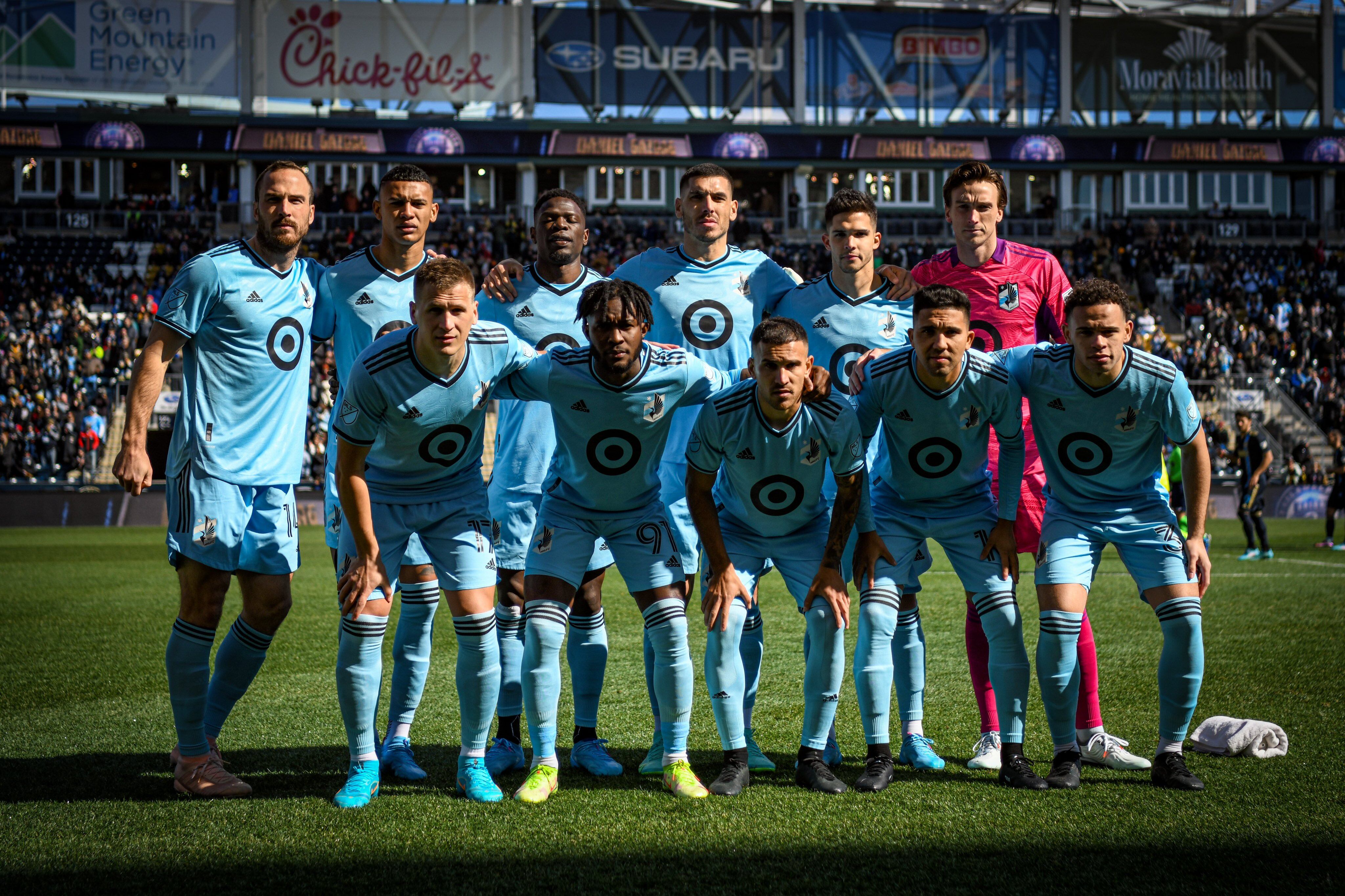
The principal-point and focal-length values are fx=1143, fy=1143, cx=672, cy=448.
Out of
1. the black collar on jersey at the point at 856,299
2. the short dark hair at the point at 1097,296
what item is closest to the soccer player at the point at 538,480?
the black collar on jersey at the point at 856,299

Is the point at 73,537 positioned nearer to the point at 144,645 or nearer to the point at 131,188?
the point at 144,645

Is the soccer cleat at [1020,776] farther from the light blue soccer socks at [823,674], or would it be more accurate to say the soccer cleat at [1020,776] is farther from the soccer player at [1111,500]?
the light blue soccer socks at [823,674]

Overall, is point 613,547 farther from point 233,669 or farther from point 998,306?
point 998,306

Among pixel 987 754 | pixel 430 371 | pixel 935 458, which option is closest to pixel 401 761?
pixel 430 371

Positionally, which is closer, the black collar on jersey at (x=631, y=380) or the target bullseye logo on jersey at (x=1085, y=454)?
the black collar on jersey at (x=631, y=380)

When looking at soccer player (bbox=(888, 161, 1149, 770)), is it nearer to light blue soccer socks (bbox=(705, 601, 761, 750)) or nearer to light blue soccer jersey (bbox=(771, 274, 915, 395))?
light blue soccer jersey (bbox=(771, 274, 915, 395))

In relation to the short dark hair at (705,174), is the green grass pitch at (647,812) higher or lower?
lower

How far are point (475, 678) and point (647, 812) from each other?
0.91 m

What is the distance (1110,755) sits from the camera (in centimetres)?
524

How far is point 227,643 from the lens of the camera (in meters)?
5.21

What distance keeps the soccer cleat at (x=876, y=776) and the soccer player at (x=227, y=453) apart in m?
2.59

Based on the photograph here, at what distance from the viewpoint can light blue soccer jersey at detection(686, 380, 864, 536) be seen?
4980 mm

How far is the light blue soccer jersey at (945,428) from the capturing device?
5121mm

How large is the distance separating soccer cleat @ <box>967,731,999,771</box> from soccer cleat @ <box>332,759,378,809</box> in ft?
8.61
